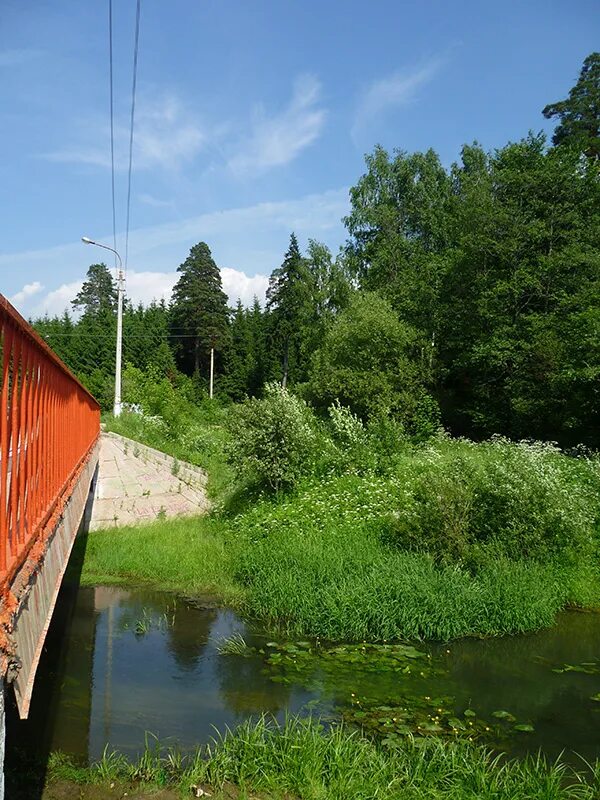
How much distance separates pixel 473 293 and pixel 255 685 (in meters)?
25.1

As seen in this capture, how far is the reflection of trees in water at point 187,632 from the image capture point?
29.8 feet

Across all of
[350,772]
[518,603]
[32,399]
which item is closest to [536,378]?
[518,603]

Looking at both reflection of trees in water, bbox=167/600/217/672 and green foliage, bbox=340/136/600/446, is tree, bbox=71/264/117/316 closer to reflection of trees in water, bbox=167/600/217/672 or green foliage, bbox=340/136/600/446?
green foliage, bbox=340/136/600/446

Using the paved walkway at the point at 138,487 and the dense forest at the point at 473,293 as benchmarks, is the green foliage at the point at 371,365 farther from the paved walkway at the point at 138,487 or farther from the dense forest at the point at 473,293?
Answer: the paved walkway at the point at 138,487

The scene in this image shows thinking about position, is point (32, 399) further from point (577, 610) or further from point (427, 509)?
point (577, 610)

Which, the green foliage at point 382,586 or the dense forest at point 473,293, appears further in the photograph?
the dense forest at point 473,293

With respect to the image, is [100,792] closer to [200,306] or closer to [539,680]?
[539,680]

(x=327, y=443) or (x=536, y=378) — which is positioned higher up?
(x=536, y=378)

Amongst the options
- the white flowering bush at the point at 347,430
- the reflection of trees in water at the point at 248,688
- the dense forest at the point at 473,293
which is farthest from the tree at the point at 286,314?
the reflection of trees in water at the point at 248,688

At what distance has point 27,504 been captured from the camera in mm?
3908

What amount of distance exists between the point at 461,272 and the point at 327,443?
56.1ft

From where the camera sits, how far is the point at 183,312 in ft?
208

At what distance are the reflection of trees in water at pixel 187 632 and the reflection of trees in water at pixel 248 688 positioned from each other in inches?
18.3

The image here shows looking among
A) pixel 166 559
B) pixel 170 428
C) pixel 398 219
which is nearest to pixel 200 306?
pixel 398 219
